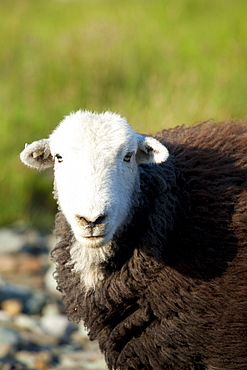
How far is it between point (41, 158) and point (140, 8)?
1287cm

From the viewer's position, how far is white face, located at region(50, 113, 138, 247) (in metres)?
3.89

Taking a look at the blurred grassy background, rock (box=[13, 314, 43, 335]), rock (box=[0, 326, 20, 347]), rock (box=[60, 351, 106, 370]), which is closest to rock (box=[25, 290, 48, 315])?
rock (box=[13, 314, 43, 335])

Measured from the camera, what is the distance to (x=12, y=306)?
23.6 ft

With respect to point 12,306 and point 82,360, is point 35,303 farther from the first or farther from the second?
point 82,360

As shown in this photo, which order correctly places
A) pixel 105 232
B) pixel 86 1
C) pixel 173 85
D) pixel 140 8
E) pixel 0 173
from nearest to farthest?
pixel 105 232, pixel 0 173, pixel 173 85, pixel 140 8, pixel 86 1

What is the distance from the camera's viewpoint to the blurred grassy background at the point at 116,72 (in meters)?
10.7

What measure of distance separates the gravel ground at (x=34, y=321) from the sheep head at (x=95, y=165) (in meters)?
2.26

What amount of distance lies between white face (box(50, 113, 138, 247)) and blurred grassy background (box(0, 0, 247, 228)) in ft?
18.4

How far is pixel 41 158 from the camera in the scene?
4.64 m

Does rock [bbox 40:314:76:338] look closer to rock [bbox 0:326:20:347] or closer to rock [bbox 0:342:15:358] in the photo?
rock [bbox 0:326:20:347]

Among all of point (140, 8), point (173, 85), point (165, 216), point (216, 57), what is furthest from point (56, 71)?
point (165, 216)

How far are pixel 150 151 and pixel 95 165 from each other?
20.3 inches

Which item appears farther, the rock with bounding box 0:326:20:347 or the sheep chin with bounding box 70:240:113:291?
the rock with bounding box 0:326:20:347

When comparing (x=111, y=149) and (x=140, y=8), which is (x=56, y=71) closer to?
(x=140, y=8)
